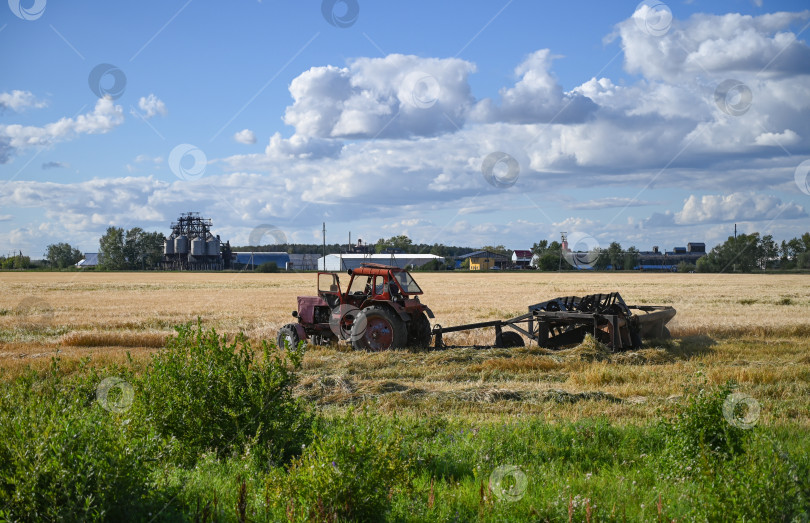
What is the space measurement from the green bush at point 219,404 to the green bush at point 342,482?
136cm

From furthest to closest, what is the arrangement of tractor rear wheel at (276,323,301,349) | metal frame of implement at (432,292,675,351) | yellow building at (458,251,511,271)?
1. yellow building at (458,251,511,271)
2. tractor rear wheel at (276,323,301,349)
3. metal frame of implement at (432,292,675,351)

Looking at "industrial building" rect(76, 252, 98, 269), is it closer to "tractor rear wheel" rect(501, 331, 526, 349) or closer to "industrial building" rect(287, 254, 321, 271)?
"industrial building" rect(287, 254, 321, 271)

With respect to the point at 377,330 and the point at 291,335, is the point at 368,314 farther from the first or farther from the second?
the point at 291,335

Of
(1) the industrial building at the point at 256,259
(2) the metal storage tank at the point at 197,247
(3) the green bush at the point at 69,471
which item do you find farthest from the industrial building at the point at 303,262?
(3) the green bush at the point at 69,471

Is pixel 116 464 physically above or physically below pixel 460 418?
above

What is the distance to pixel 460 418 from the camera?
29.1 ft

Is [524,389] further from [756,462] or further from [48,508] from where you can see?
[48,508]

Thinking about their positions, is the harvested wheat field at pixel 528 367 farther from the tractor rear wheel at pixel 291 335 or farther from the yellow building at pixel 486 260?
the yellow building at pixel 486 260

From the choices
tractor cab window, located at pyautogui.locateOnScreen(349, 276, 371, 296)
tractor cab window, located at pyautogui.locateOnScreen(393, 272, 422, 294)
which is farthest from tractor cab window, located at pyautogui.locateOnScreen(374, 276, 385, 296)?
tractor cab window, located at pyautogui.locateOnScreen(393, 272, 422, 294)

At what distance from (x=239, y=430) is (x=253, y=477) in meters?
0.79

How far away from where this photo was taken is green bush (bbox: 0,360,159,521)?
14.6 feet

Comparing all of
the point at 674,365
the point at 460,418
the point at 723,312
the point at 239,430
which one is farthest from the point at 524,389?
the point at 723,312

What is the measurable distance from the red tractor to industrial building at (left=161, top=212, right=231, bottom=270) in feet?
322

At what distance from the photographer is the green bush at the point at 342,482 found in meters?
4.88
